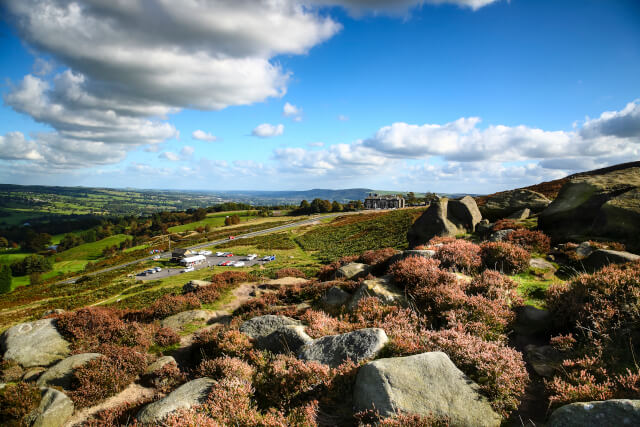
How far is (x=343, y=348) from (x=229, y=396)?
278 centimetres

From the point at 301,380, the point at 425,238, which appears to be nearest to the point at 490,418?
the point at 301,380

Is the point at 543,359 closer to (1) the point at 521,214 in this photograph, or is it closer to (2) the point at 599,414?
(2) the point at 599,414

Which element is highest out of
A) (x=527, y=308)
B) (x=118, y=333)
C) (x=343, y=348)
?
(x=527, y=308)

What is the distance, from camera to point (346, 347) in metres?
6.91

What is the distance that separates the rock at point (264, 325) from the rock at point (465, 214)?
17.8m

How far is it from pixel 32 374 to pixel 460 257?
16.2 meters

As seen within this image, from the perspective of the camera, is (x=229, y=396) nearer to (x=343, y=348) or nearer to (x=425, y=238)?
(x=343, y=348)

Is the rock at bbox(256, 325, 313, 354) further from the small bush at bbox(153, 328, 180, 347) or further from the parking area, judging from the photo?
the parking area

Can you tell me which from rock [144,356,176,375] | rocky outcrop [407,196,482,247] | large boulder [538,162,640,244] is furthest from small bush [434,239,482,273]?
rock [144,356,176,375]

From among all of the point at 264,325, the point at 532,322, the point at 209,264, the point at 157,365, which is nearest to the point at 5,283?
the point at 209,264

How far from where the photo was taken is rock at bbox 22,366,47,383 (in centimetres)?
926

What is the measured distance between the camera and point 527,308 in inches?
313

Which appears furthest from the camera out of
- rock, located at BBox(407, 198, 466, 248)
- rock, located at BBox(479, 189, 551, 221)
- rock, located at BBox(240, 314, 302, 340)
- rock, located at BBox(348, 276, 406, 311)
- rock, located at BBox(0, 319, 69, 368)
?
rock, located at BBox(479, 189, 551, 221)

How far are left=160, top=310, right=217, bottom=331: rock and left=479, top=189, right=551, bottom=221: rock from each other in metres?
24.0
